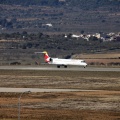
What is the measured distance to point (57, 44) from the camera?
169m

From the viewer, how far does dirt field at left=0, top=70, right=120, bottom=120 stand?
47994 millimetres

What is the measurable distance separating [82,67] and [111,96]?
171 feet

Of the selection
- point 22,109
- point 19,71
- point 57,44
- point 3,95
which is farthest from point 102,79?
point 57,44

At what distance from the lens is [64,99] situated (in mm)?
56906

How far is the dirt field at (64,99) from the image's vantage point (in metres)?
48.0

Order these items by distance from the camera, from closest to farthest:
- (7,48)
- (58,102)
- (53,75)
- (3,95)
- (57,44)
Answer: (58,102)
(3,95)
(53,75)
(7,48)
(57,44)

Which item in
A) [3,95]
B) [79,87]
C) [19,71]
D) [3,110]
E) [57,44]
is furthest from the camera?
[57,44]

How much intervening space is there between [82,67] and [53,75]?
81.0ft

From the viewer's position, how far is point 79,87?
69812mm

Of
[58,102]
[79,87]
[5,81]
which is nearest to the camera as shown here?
[58,102]

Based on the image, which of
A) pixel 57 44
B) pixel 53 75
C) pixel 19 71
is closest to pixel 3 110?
pixel 53 75

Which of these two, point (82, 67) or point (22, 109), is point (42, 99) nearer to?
point (22, 109)

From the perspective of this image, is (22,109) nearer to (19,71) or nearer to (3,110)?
(3,110)

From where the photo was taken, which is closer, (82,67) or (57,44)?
(82,67)
